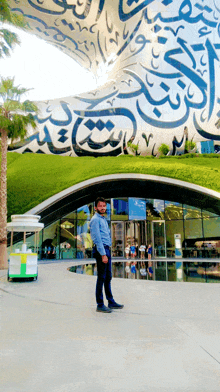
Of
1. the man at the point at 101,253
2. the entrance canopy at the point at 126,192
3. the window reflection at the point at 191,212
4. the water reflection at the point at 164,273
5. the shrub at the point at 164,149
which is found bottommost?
the water reflection at the point at 164,273

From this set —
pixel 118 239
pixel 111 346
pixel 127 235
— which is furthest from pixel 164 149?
pixel 111 346

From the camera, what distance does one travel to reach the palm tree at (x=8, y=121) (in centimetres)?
1487

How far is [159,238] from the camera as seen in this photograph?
2489 cm

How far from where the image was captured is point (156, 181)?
64.6ft

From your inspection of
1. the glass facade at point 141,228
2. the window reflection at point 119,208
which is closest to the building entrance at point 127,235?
the glass facade at point 141,228

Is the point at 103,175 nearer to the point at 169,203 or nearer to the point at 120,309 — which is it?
the point at 169,203

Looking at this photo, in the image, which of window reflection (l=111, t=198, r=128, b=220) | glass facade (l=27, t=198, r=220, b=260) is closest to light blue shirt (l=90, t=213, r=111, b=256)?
glass facade (l=27, t=198, r=220, b=260)

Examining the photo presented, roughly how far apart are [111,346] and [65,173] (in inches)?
709

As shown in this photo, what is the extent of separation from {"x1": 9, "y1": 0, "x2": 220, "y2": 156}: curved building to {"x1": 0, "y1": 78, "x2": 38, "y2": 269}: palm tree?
7395 mm

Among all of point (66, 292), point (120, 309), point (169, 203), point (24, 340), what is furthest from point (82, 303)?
point (169, 203)

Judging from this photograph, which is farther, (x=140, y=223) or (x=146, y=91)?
(x=146, y=91)

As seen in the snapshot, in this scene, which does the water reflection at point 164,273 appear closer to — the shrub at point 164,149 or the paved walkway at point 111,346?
the paved walkway at point 111,346

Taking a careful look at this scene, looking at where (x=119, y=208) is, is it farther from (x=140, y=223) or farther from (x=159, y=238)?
(x=159, y=238)

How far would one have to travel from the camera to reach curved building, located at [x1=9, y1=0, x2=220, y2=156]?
80.0ft
